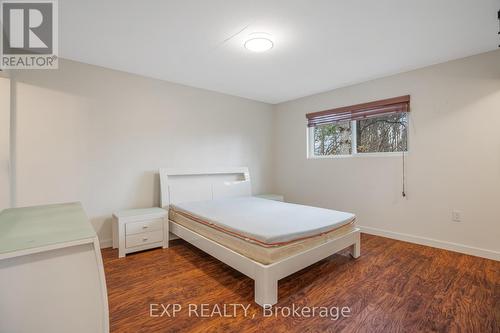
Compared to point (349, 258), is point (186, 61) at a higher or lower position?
higher

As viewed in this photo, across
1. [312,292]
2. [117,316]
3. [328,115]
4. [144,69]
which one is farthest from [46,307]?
[328,115]

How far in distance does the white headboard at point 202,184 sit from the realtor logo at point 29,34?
182cm

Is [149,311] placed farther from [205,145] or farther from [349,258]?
[205,145]

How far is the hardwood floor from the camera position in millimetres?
1570

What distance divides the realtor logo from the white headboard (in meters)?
1.82

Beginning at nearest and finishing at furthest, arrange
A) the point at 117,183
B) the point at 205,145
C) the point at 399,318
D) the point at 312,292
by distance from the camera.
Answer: the point at 399,318
the point at 312,292
the point at 117,183
the point at 205,145

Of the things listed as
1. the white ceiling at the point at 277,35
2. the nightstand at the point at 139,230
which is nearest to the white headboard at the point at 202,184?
the nightstand at the point at 139,230

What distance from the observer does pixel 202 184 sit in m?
3.68

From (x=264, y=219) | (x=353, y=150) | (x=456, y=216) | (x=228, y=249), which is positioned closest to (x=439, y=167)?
(x=456, y=216)

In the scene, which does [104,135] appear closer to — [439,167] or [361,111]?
[361,111]

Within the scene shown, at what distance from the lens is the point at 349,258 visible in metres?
2.67

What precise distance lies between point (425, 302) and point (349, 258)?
0.89 meters

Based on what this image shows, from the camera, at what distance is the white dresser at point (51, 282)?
86cm

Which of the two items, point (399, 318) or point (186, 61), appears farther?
point (186, 61)
